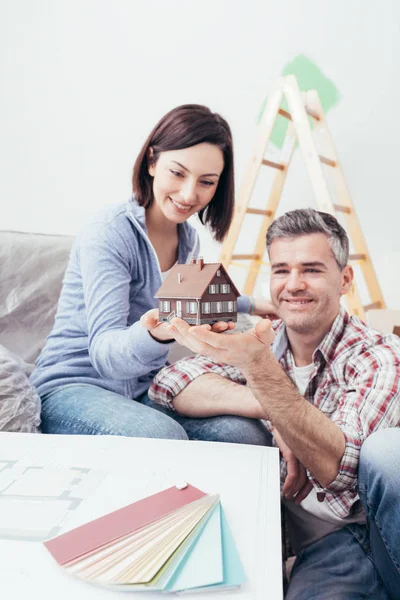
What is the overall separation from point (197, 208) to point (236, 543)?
93cm

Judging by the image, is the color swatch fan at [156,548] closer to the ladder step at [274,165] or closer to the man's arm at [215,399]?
the man's arm at [215,399]

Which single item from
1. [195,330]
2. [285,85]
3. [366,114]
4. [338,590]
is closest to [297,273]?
[195,330]

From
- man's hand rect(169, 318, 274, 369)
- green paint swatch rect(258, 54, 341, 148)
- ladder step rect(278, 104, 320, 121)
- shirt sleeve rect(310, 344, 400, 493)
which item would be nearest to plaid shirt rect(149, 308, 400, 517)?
shirt sleeve rect(310, 344, 400, 493)

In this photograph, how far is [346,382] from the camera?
3.86ft

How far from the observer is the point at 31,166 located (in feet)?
8.59

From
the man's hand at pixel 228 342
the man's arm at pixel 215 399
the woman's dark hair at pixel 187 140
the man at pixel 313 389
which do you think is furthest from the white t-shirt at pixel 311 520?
the woman's dark hair at pixel 187 140

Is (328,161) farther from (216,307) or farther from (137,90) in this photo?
(216,307)

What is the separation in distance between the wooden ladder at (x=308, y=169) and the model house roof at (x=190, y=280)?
4.93 ft

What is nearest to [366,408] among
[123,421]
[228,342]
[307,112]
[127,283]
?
[228,342]

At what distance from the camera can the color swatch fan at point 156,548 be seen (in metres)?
0.53

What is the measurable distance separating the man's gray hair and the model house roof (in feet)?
1.29

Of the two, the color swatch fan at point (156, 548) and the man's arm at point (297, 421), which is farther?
the man's arm at point (297, 421)

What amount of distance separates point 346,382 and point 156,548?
0.72 meters

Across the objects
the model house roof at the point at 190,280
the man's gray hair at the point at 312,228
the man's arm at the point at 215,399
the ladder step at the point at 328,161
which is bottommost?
the man's arm at the point at 215,399
